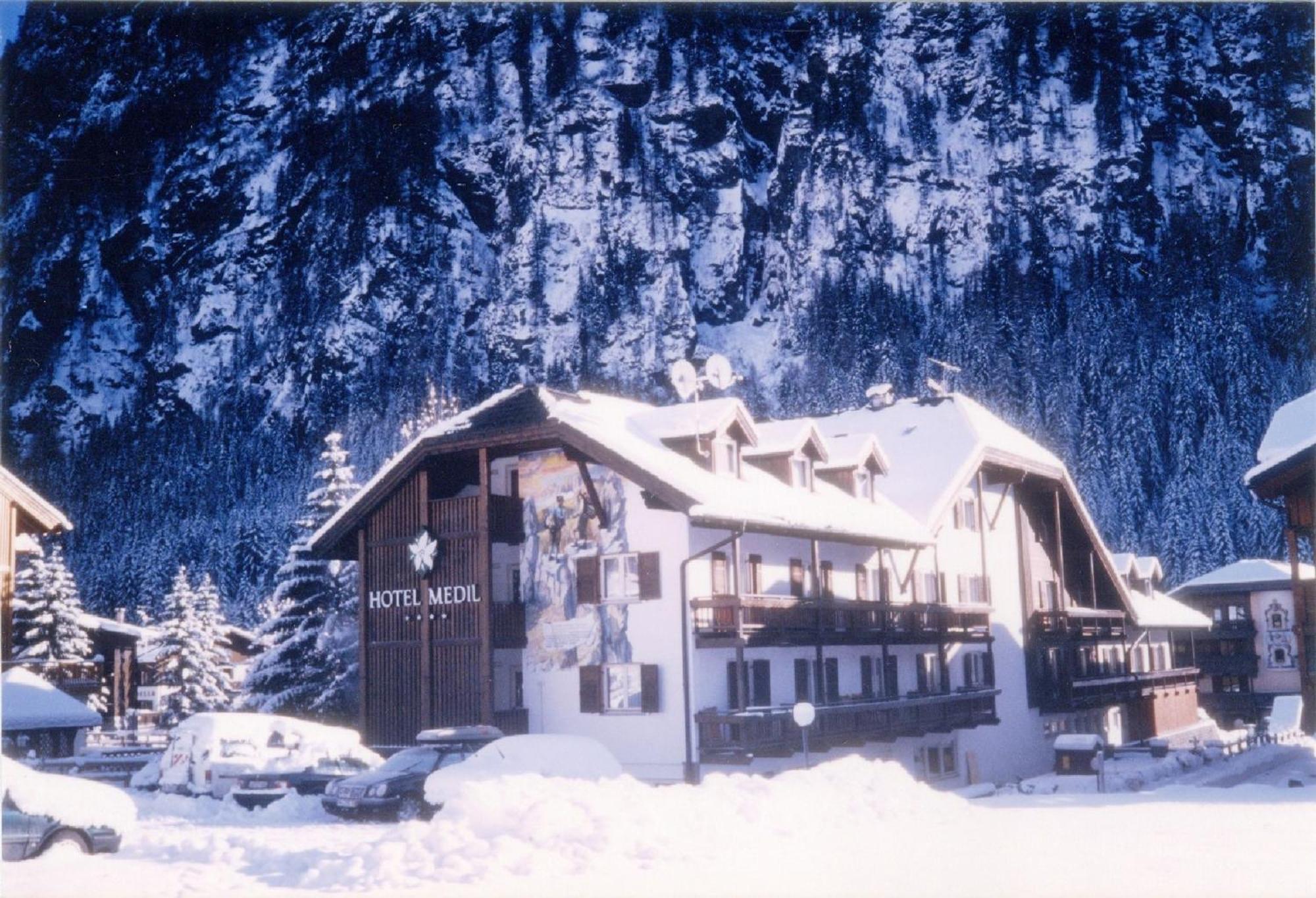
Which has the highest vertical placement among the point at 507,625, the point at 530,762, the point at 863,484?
the point at 863,484

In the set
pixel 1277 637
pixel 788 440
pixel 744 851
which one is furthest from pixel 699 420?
pixel 1277 637

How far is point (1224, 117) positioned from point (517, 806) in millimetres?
51332

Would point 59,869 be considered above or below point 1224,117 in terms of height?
below

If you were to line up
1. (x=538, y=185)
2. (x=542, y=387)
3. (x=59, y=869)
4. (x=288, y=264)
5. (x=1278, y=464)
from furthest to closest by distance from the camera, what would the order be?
1. (x=538, y=185)
2. (x=288, y=264)
3. (x=542, y=387)
4. (x=1278, y=464)
5. (x=59, y=869)

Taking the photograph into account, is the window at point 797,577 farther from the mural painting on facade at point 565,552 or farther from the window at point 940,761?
the window at point 940,761

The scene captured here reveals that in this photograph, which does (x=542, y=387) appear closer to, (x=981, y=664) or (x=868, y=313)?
(x=981, y=664)

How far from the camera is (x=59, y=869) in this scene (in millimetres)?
15219

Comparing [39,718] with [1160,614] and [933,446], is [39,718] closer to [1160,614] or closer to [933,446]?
[933,446]

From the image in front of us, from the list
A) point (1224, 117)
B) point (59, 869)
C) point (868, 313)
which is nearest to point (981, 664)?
point (1224, 117)

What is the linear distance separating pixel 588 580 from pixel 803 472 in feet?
25.8

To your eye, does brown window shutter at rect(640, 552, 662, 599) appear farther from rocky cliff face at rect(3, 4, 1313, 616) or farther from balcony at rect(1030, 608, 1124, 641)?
balcony at rect(1030, 608, 1124, 641)

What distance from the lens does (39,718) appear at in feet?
118

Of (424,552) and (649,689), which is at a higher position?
(424,552)

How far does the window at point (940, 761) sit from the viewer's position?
122ft
